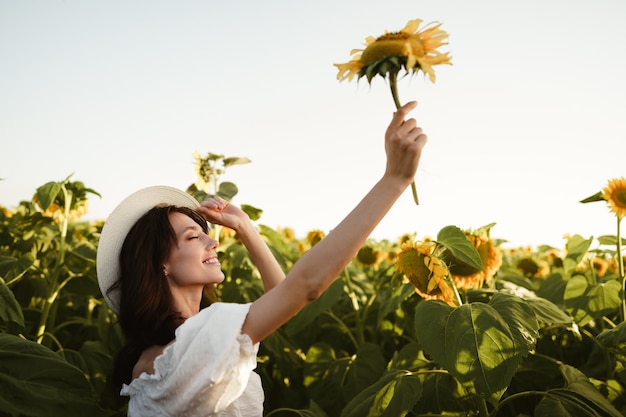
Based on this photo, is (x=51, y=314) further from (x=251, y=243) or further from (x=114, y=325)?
(x=251, y=243)

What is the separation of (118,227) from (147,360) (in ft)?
1.76

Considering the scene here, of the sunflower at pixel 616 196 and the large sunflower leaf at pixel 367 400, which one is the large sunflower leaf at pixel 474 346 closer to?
the large sunflower leaf at pixel 367 400

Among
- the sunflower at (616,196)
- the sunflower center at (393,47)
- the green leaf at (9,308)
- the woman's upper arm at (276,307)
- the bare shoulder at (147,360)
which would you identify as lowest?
the green leaf at (9,308)

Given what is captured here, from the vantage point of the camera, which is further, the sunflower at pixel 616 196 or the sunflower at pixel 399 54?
the sunflower at pixel 616 196

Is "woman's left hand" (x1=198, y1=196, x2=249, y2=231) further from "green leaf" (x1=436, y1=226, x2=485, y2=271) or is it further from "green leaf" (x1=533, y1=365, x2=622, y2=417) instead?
"green leaf" (x1=533, y1=365, x2=622, y2=417)

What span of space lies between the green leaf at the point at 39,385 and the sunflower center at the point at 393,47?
3.58 ft

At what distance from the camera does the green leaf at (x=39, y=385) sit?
136cm

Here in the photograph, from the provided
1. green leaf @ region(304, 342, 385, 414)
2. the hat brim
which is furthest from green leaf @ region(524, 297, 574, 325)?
the hat brim

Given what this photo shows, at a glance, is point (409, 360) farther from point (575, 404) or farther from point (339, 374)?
point (575, 404)

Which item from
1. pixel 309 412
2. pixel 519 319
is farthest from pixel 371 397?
pixel 519 319

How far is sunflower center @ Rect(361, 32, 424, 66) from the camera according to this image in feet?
4.45

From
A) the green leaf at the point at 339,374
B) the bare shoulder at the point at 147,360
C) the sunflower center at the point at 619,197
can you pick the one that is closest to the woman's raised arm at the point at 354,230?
the bare shoulder at the point at 147,360

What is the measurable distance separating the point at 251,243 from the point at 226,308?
29.2 inches

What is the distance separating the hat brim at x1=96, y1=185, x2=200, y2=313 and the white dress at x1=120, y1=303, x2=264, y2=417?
2.00 feet
